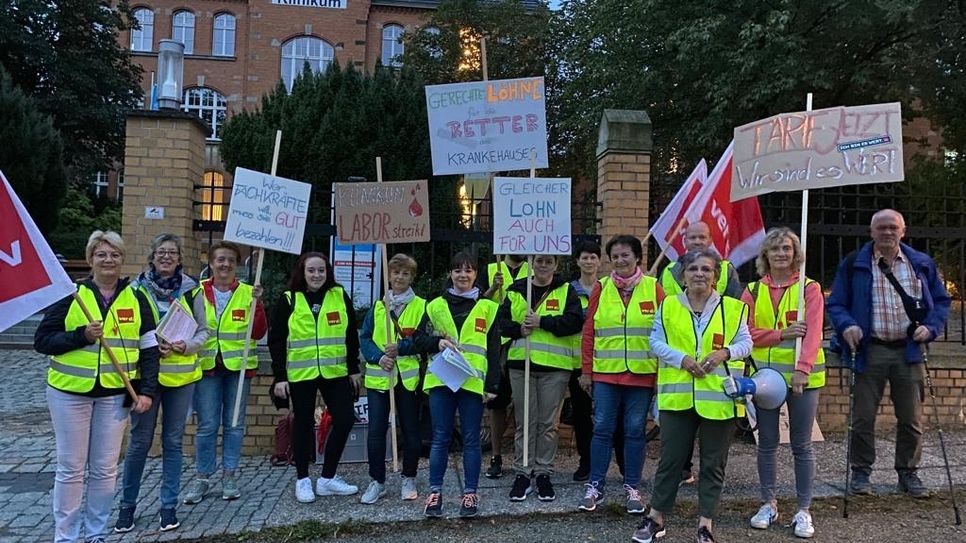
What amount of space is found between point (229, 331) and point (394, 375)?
46.6 inches

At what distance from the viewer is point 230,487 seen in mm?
4625

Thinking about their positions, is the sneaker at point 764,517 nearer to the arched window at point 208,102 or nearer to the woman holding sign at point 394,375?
the woman holding sign at point 394,375

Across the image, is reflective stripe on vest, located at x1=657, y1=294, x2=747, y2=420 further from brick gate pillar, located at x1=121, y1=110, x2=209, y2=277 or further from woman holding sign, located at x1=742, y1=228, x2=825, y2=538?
brick gate pillar, located at x1=121, y1=110, x2=209, y2=277

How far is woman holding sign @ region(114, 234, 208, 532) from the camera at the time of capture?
4090 mm

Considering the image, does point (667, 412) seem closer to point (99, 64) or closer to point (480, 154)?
point (480, 154)

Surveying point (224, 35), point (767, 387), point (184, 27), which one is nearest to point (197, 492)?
point (767, 387)

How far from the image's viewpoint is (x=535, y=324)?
461 centimetres

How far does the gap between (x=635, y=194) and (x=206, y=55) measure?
1164 inches

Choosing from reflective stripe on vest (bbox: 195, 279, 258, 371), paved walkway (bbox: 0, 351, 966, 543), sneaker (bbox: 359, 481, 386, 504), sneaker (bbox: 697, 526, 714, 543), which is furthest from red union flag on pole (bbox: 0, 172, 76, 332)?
sneaker (bbox: 697, 526, 714, 543)

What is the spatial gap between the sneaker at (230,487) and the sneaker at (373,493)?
886 mm

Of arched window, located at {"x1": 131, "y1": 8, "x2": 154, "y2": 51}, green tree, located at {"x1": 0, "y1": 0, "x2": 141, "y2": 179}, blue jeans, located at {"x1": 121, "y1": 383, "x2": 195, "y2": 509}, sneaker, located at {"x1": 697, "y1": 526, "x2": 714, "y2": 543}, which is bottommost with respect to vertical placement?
sneaker, located at {"x1": 697, "y1": 526, "x2": 714, "y2": 543}

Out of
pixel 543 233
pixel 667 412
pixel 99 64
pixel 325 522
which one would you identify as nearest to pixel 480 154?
pixel 543 233

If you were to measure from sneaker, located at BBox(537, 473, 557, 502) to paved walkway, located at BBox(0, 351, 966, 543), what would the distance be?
0.14 feet

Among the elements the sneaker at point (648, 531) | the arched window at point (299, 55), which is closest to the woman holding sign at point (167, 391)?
the sneaker at point (648, 531)
